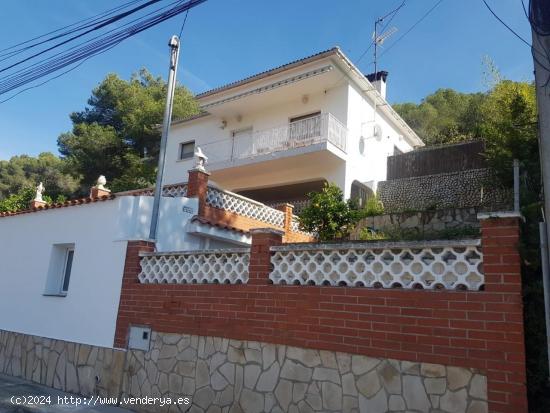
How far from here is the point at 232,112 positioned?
16984 millimetres

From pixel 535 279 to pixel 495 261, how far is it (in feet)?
1.30

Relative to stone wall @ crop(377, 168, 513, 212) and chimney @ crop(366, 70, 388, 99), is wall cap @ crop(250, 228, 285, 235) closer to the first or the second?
stone wall @ crop(377, 168, 513, 212)

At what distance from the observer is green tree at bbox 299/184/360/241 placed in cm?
1056

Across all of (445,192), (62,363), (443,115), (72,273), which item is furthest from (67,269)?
(443,115)

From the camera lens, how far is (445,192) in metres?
12.8

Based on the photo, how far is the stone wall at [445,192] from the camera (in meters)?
11.4

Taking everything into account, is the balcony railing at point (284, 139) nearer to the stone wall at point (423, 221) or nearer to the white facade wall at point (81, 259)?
the stone wall at point (423, 221)

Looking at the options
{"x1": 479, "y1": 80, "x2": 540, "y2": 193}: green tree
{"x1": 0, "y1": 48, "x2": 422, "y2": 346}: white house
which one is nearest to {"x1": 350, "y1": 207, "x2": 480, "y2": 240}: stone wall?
{"x1": 479, "y1": 80, "x2": 540, "y2": 193}: green tree

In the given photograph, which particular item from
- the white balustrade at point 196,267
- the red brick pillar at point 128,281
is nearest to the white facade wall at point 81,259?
the red brick pillar at point 128,281

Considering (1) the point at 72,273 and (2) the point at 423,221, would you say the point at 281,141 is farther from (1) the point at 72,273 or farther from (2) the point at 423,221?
(1) the point at 72,273

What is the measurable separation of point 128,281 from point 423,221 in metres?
7.46

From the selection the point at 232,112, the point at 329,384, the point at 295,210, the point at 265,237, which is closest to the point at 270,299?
the point at 265,237

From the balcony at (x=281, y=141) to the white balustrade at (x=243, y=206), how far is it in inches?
114

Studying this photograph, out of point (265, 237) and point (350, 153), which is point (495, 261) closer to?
point (265, 237)
